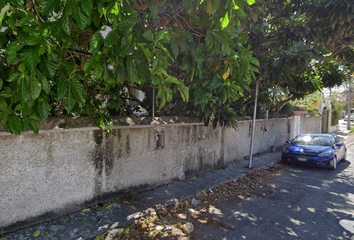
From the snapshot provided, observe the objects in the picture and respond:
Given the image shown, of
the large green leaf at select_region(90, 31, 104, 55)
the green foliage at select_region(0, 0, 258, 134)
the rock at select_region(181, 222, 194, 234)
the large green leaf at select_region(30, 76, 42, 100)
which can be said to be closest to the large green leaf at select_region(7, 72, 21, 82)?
the green foliage at select_region(0, 0, 258, 134)

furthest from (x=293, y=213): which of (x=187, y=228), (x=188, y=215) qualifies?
(x=187, y=228)

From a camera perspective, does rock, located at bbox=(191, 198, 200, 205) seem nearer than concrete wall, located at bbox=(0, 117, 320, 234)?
No

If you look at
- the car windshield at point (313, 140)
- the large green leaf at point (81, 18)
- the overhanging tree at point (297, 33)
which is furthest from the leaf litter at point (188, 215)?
the car windshield at point (313, 140)

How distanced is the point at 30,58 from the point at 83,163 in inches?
93.7

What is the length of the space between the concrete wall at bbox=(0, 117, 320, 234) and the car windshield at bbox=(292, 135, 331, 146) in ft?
16.6

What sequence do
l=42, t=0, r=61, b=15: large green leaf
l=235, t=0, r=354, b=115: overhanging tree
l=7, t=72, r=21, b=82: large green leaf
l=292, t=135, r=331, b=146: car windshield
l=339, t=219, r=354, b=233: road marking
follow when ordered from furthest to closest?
l=292, t=135, r=331, b=146: car windshield < l=235, t=0, r=354, b=115: overhanging tree < l=339, t=219, r=354, b=233: road marking < l=7, t=72, r=21, b=82: large green leaf < l=42, t=0, r=61, b=15: large green leaf

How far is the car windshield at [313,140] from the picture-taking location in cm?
863

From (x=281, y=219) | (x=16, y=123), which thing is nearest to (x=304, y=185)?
(x=281, y=219)

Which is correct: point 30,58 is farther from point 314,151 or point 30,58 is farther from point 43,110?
point 314,151

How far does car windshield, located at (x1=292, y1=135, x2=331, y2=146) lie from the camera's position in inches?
340

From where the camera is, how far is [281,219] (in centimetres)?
410

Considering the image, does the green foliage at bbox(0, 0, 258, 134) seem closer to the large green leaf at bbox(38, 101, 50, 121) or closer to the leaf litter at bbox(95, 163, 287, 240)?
the large green leaf at bbox(38, 101, 50, 121)

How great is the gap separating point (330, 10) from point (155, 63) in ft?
17.2

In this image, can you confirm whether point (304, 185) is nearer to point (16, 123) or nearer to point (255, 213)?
point (255, 213)
